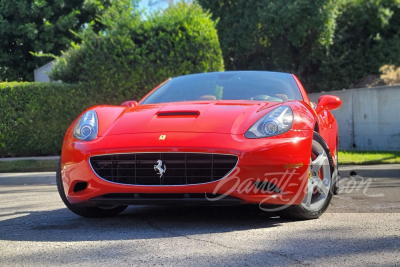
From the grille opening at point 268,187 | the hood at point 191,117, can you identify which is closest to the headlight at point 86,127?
the hood at point 191,117

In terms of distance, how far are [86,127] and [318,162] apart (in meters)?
1.94

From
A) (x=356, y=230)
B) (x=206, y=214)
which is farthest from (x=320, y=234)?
(x=206, y=214)

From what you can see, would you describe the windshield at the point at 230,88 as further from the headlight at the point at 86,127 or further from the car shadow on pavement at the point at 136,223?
the car shadow on pavement at the point at 136,223

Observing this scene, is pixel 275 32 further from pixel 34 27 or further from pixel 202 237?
pixel 202 237

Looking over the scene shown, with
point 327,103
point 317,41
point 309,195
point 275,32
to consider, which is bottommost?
point 309,195

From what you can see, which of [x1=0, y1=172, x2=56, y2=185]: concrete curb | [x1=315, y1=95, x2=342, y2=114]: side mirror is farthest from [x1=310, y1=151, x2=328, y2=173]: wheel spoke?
[x1=0, y1=172, x2=56, y2=185]: concrete curb

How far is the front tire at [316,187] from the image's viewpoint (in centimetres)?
467

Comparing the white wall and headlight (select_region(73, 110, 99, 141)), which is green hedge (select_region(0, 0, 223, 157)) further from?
headlight (select_region(73, 110, 99, 141))

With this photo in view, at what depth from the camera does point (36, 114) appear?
14195 millimetres

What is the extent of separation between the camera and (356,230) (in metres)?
4.27

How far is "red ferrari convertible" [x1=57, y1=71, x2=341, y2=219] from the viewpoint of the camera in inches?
172

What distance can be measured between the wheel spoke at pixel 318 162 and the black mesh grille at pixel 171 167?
0.84 m

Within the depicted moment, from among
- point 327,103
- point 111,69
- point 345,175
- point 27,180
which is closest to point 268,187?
point 327,103

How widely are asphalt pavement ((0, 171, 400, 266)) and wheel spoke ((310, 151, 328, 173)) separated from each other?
1.34 ft
